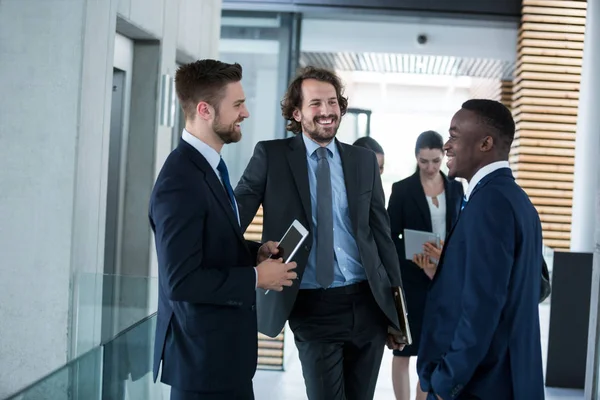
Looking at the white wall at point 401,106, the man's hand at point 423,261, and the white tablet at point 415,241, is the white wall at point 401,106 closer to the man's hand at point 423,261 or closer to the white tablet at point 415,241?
the white tablet at point 415,241

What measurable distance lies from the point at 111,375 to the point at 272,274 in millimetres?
737

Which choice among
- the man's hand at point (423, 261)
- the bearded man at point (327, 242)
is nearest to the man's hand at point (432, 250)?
the man's hand at point (423, 261)

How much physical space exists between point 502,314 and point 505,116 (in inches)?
23.3

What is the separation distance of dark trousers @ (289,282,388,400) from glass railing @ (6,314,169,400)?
612mm

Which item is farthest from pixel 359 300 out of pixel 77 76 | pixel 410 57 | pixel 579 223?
pixel 410 57

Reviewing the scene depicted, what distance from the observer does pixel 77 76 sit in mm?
3631

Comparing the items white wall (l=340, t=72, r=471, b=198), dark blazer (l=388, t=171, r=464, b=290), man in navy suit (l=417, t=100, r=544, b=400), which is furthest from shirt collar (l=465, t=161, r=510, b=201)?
white wall (l=340, t=72, r=471, b=198)

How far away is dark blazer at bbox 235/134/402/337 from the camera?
328 cm

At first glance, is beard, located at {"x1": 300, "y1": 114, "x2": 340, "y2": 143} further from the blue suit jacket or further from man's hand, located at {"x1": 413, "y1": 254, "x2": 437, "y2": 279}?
the blue suit jacket

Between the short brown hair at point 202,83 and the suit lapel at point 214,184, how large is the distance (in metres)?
0.16

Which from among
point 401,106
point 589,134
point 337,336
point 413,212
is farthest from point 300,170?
point 401,106

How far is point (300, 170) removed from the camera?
11.1 ft

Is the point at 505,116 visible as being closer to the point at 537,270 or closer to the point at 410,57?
the point at 537,270

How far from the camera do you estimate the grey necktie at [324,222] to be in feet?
10.6
